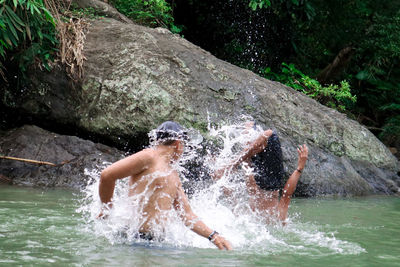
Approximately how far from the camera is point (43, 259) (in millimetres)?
3686

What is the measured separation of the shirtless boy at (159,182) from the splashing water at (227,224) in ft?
0.23

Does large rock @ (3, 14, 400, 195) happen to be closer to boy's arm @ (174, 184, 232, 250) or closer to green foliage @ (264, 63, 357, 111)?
green foliage @ (264, 63, 357, 111)

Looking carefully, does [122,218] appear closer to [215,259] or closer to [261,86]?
[215,259]

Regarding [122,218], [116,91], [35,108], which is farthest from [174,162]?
[35,108]

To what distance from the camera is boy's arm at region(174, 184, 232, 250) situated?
13.2 feet

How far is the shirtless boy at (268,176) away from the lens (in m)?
5.75

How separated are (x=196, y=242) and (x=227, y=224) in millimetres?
1018

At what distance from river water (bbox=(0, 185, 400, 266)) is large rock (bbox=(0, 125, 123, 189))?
2.41ft

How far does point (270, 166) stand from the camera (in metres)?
5.80

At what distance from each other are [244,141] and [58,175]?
3.23m

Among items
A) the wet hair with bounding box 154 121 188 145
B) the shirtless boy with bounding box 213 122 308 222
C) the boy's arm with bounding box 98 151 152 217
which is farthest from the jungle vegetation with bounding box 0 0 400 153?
the boy's arm with bounding box 98 151 152 217

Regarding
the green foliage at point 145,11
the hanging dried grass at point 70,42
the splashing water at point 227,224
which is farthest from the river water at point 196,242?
Result: the green foliage at point 145,11

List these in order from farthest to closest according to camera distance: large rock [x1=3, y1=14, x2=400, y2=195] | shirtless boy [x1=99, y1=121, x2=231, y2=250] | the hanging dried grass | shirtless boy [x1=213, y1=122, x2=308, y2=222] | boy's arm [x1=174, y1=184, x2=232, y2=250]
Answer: the hanging dried grass, large rock [x1=3, y1=14, x2=400, y2=195], shirtless boy [x1=213, y1=122, x2=308, y2=222], boy's arm [x1=174, y1=184, x2=232, y2=250], shirtless boy [x1=99, y1=121, x2=231, y2=250]

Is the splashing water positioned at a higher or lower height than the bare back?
lower
